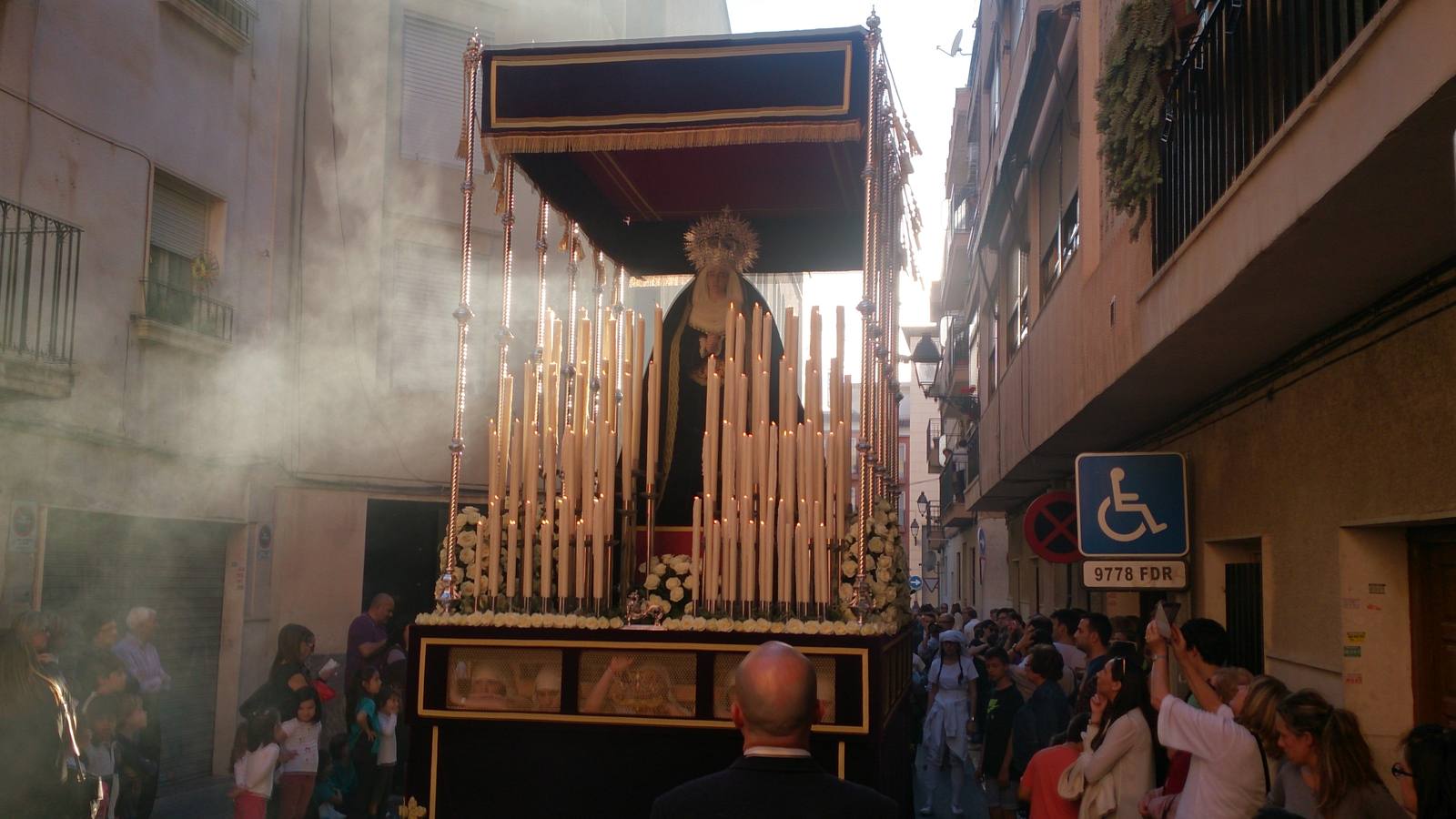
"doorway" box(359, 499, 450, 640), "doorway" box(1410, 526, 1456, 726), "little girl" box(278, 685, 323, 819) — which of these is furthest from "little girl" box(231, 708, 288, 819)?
"doorway" box(359, 499, 450, 640)

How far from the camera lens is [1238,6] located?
587cm

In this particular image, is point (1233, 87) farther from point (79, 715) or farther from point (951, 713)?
point (951, 713)


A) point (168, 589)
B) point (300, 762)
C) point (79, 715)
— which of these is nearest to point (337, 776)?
point (300, 762)

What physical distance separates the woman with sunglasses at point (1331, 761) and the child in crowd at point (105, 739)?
236 inches

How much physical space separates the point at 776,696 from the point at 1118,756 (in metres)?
3.29

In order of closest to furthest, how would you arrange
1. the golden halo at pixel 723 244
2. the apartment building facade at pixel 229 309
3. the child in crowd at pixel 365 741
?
the golden halo at pixel 723 244 → the child in crowd at pixel 365 741 → the apartment building facade at pixel 229 309

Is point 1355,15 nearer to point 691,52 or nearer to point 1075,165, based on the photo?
point 691,52

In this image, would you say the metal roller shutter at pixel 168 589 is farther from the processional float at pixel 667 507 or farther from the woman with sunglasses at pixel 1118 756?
the woman with sunglasses at pixel 1118 756

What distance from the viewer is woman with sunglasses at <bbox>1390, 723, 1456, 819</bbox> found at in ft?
11.5

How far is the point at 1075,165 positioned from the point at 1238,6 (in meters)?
5.92

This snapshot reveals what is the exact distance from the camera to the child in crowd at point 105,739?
7.70m

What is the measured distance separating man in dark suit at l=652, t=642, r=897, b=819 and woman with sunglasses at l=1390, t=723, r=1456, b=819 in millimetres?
1586

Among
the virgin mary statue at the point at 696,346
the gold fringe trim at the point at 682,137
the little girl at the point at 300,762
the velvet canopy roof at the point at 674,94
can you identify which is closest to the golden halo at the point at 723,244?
the virgin mary statue at the point at 696,346

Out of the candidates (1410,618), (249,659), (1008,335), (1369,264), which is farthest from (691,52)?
(1008,335)
